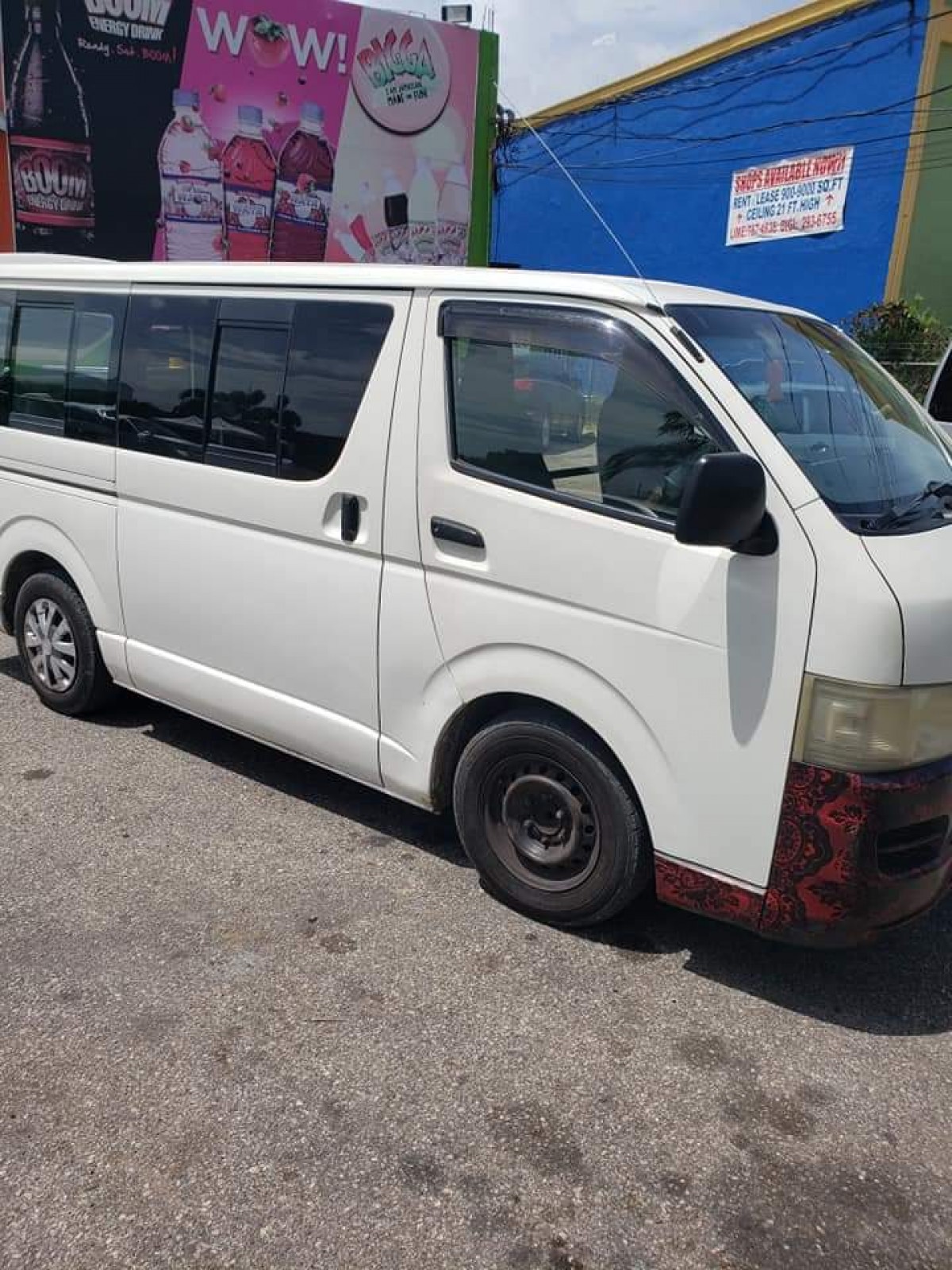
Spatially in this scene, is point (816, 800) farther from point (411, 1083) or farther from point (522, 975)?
point (411, 1083)

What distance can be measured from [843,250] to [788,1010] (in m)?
16.3

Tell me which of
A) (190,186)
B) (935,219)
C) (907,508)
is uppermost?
(935,219)

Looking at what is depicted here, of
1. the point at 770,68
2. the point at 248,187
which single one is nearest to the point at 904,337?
the point at 770,68

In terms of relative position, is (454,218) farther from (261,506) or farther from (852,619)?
(852,619)

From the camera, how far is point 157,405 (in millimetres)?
4184

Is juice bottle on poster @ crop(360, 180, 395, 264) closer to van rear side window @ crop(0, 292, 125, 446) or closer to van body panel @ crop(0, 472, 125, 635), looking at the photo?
van rear side window @ crop(0, 292, 125, 446)

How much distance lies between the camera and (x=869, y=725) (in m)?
2.58

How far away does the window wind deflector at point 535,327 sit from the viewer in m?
3.01

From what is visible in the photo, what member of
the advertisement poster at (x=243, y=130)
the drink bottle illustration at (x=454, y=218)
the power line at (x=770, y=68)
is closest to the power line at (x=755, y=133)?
the power line at (x=770, y=68)

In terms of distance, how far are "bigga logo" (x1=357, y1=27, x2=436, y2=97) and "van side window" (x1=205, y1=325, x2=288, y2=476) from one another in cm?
1328

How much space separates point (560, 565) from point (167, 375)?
2079mm

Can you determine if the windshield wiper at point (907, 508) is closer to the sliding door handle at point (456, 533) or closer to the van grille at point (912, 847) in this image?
the van grille at point (912, 847)

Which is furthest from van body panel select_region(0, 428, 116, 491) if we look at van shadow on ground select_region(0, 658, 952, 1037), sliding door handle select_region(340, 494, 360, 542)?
van shadow on ground select_region(0, 658, 952, 1037)

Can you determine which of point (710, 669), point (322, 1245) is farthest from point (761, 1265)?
→ point (710, 669)
